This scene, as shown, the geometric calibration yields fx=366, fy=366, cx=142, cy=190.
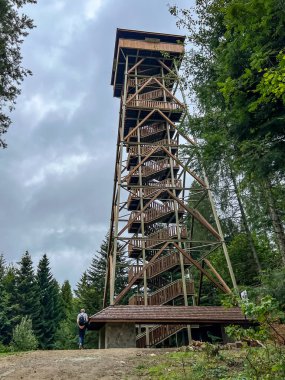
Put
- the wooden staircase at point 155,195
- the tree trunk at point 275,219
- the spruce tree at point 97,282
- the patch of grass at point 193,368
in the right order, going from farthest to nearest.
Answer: the spruce tree at point 97,282 → the wooden staircase at point 155,195 → the tree trunk at point 275,219 → the patch of grass at point 193,368

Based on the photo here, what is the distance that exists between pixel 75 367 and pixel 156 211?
989 centimetres

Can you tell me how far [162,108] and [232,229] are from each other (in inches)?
358

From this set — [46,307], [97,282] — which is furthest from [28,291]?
[97,282]

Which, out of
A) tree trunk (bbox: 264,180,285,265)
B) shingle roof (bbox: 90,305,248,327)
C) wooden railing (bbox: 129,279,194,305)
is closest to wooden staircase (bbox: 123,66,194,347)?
wooden railing (bbox: 129,279,194,305)

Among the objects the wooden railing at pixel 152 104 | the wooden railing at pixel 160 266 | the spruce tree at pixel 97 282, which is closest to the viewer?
the wooden railing at pixel 160 266

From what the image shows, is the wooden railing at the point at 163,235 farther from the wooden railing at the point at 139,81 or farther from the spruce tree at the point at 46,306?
the spruce tree at the point at 46,306

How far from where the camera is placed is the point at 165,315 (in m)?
10.9

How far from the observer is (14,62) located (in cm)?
988

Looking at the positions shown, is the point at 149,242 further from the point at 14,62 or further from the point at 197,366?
the point at 197,366

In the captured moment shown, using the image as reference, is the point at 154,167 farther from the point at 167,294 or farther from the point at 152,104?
the point at 167,294

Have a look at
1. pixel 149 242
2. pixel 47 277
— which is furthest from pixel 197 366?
pixel 47 277

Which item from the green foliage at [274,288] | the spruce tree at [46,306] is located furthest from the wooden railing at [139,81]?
the spruce tree at [46,306]

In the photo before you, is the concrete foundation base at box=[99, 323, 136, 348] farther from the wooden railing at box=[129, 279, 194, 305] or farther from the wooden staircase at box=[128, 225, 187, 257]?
the wooden staircase at box=[128, 225, 187, 257]

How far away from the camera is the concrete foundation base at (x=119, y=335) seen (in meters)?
10.4
